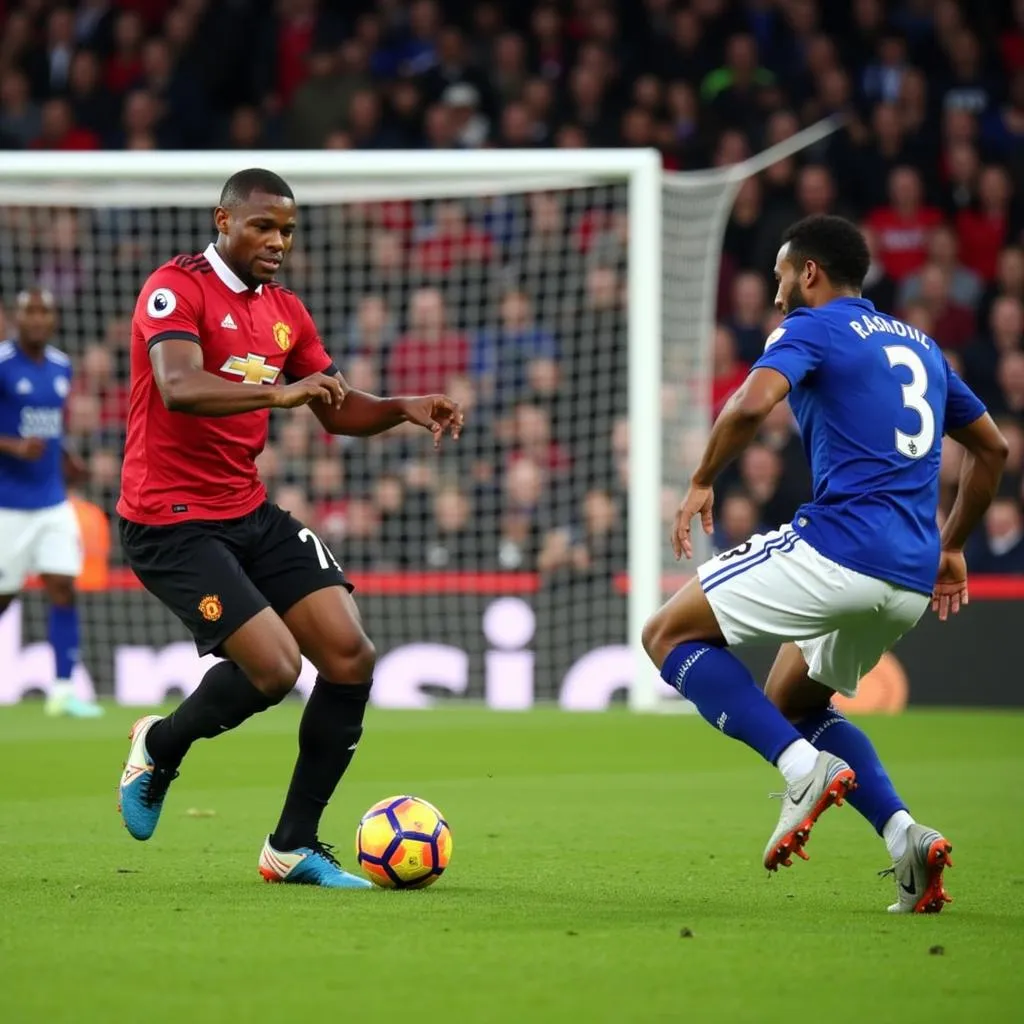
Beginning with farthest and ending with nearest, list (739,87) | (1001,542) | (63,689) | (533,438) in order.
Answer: (739,87)
(533,438)
(1001,542)
(63,689)

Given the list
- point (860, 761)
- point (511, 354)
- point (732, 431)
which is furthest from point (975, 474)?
point (511, 354)

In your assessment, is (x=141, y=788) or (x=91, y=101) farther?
(x=91, y=101)

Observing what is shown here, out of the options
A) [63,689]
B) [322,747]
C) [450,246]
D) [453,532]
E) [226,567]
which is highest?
[450,246]

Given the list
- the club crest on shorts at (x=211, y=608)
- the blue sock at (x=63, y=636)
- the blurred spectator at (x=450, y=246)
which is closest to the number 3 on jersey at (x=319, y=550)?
the club crest on shorts at (x=211, y=608)

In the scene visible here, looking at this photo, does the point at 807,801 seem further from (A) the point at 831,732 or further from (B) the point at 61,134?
(B) the point at 61,134

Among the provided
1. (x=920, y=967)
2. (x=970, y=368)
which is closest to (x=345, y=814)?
(x=920, y=967)

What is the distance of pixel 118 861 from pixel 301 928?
5.12ft

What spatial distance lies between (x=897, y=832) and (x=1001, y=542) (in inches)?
331

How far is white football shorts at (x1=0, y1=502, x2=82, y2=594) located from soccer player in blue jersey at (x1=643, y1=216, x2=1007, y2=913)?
23.1 feet

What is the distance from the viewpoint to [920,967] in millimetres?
4387

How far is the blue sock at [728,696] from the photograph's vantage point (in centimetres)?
521

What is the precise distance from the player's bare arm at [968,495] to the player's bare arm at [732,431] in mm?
854

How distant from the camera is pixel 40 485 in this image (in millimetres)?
11969

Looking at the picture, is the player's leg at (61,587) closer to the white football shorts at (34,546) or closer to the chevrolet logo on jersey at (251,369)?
the white football shorts at (34,546)
